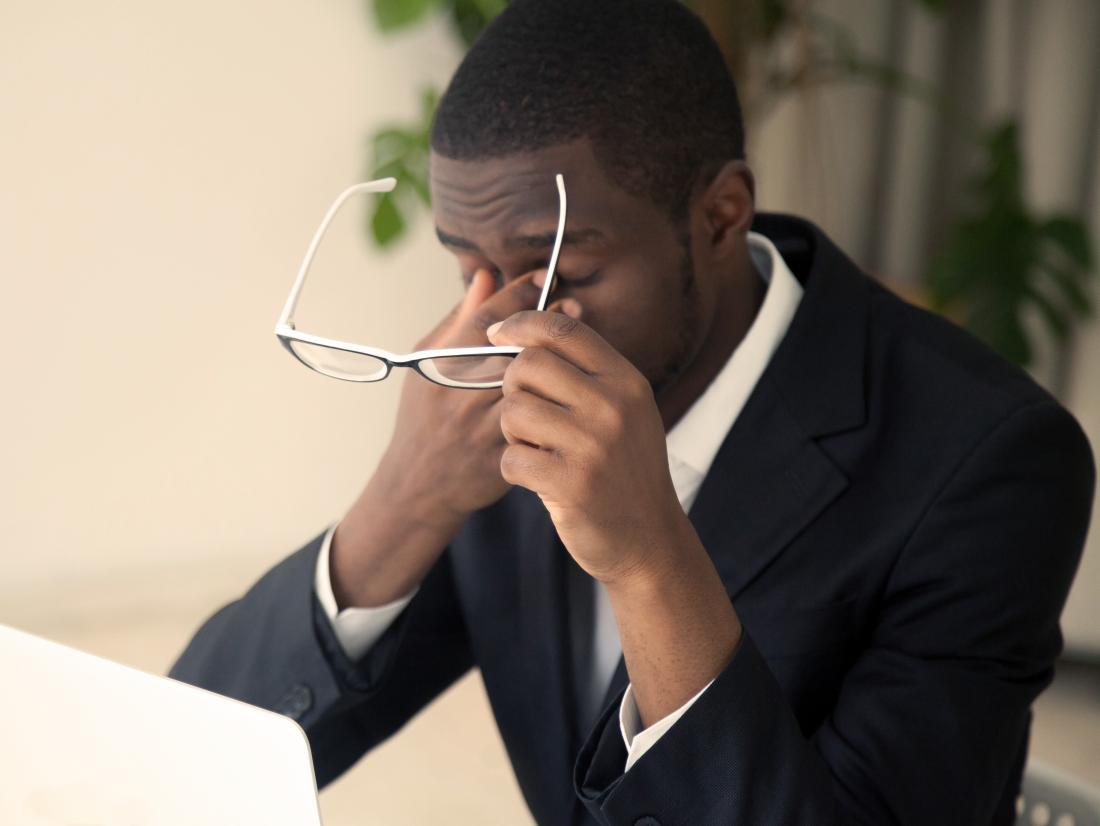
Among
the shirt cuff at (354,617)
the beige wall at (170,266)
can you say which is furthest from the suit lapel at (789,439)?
the beige wall at (170,266)

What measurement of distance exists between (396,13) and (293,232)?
2.40 feet

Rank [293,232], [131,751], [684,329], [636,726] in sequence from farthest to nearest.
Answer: [293,232], [684,329], [636,726], [131,751]

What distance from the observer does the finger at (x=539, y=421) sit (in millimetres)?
865

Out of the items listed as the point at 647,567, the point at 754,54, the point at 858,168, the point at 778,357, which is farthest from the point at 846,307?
the point at 858,168

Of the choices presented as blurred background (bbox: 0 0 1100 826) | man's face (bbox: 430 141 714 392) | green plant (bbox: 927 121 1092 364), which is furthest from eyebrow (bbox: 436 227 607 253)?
green plant (bbox: 927 121 1092 364)

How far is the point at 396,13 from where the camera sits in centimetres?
288

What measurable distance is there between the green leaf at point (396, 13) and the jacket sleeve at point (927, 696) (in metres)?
2.08

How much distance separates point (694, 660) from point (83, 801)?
451 millimetres

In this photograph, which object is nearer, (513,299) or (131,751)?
(131,751)

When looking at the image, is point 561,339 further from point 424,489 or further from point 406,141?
point 406,141

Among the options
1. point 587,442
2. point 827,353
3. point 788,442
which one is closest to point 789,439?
point 788,442

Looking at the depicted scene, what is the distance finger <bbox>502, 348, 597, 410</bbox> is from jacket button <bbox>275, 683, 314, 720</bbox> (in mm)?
557

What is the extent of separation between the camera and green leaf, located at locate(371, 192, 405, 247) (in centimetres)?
298

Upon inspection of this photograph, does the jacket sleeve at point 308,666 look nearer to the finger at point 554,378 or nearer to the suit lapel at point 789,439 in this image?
the suit lapel at point 789,439
